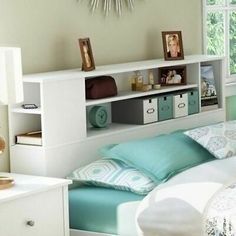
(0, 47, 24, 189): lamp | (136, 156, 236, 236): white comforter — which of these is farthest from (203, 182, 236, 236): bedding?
(0, 47, 24, 189): lamp

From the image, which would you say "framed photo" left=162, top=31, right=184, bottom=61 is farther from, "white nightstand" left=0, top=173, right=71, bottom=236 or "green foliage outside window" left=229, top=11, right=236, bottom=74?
"white nightstand" left=0, top=173, right=71, bottom=236

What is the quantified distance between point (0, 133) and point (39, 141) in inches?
7.9

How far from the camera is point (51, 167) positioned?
10.8 feet

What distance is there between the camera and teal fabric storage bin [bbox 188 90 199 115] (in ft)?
13.8

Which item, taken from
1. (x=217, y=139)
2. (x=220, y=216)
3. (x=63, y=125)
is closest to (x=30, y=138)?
(x=63, y=125)

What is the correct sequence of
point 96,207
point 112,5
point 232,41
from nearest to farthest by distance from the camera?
1. point 96,207
2. point 112,5
3. point 232,41

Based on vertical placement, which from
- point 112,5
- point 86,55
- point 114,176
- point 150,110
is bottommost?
point 114,176

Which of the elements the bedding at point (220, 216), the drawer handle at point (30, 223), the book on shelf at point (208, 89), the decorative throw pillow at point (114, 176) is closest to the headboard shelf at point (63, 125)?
the decorative throw pillow at point (114, 176)

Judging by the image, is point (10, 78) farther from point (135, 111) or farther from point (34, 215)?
point (135, 111)

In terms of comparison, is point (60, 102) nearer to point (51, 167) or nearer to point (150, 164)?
point (51, 167)

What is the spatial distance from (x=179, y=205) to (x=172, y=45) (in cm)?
160

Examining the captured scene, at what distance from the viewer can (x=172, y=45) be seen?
421 centimetres

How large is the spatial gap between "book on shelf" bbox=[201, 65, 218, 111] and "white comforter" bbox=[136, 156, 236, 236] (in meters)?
1.39

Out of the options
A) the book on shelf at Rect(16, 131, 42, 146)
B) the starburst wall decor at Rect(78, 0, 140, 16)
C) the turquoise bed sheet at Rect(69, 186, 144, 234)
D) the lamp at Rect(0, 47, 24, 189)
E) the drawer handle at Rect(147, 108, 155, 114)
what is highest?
the starburst wall decor at Rect(78, 0, 140, 16)
